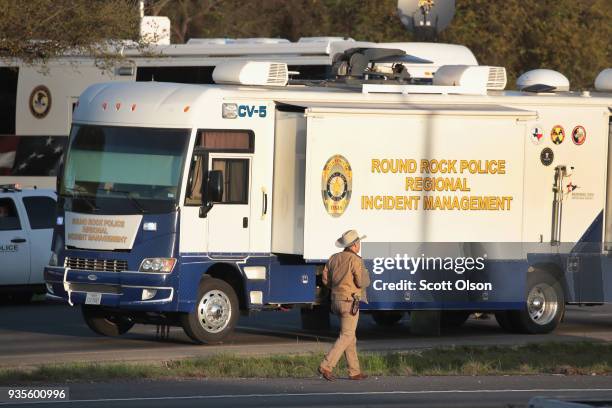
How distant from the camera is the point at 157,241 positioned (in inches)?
720

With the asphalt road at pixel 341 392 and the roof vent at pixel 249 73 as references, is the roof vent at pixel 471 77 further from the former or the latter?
the asphalt road at pixel 341 392

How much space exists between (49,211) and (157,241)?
22.2 ft

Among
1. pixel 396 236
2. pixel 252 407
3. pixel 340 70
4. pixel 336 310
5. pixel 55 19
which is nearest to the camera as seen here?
pixel 252 407

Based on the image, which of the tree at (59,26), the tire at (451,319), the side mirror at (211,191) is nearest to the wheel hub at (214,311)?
the side mirror at (211,191)

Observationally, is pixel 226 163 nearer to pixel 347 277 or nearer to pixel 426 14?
pixel 347 277

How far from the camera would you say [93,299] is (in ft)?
60.5

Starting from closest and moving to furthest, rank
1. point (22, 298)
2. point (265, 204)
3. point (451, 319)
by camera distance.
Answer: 1. point (265, 204)
2. point (451, 319)
3. point (22, 298)

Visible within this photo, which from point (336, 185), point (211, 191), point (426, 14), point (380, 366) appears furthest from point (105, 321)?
point (426, 14)

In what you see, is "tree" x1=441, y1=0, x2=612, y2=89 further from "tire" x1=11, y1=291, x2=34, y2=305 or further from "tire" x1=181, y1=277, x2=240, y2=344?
"tire" x1=181, y1=277, x2=240, y2=344

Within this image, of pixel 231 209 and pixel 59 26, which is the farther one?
pixel 59 26

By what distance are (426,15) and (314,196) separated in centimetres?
1367

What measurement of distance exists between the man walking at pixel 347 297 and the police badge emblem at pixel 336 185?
130 inches

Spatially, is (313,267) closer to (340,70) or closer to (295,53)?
(340,70)

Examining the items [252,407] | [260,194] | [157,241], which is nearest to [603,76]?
[260,194]
